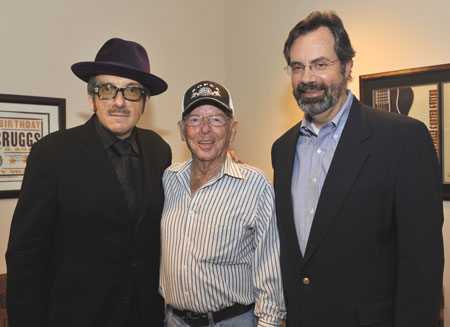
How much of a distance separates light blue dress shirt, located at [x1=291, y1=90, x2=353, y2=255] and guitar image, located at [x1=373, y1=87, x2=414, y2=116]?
105 centimetres

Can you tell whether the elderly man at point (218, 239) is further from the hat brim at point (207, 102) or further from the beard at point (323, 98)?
the beard at point (323, 98)

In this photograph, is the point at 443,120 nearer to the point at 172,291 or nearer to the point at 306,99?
the point at 306,99

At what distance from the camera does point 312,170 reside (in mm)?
1744

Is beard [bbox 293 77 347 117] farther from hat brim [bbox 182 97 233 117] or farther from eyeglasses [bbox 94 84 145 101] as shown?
eyeglasses [bbox 94 84 145 101]

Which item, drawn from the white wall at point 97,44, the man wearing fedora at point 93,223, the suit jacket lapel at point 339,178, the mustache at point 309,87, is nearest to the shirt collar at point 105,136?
the man wearing fedora at point 93,223

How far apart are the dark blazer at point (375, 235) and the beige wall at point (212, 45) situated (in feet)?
3.88

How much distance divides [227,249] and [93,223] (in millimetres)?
595

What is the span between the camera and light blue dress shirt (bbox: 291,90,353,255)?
1709mm

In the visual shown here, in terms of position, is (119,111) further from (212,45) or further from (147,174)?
(212,45)

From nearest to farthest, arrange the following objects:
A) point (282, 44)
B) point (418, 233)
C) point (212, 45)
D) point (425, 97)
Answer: point (418, 233)
point (425, 97)
point (282, 44)
point (212, 45)

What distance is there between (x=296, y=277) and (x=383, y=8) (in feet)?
6.59

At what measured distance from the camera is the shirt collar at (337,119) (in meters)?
1.74

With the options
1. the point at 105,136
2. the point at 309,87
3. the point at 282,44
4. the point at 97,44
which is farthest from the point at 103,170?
the point at 282,44

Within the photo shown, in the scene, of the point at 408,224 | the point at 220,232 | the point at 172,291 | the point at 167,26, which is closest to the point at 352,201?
the point at 408,224
